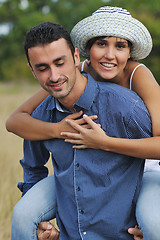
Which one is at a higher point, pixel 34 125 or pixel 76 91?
pixel 76 91

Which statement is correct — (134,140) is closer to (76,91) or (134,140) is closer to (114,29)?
(76,91)

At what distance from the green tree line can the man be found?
18.5 metres

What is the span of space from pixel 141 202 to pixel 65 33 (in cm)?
125

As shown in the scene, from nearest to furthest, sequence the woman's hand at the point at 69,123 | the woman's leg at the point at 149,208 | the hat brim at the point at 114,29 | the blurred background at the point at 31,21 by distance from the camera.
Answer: the woman's leg at the point at 149,208
the woman's hand at the point at 69,123
the hat brim at the point at 114,29
the blurred background at the point at 31,21

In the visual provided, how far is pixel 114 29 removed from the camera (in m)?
2.72

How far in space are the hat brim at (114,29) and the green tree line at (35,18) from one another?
59.6 feet

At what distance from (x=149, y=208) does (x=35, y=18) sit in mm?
26140

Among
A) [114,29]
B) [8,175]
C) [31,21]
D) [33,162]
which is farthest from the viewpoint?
[31,21]

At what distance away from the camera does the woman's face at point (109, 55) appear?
2775 millimetres

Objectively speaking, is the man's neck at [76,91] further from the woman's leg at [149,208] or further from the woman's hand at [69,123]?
the woman's leg at [149,208]

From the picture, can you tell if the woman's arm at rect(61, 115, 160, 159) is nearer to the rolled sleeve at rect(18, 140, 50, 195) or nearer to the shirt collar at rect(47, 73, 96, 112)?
the shirt collar at rect(47, 73, 96, 112)

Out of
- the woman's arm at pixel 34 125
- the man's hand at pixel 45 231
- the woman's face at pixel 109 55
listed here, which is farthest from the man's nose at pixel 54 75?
the man's hand at pixel 45 231

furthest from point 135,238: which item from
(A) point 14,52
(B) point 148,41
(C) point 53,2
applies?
(C) point 53,2

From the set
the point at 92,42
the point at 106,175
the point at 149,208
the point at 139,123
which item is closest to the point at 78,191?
the point at 106,175
